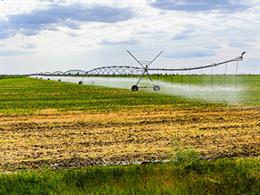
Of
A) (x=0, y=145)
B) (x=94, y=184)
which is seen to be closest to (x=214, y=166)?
(x=94, y=184)

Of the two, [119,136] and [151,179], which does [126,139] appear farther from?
[151,179]

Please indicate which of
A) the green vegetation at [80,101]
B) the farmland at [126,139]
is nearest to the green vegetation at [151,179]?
the farmland at [126,139]

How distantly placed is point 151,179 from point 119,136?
8.07 metres

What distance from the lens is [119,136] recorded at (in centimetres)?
1986

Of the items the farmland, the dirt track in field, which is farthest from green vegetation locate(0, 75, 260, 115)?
the dirt track in field

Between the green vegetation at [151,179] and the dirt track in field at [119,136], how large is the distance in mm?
2102

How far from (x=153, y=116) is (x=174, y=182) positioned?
51.3 ft

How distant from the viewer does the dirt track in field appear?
15695 millimetres

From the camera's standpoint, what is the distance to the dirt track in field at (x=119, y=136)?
1570cm

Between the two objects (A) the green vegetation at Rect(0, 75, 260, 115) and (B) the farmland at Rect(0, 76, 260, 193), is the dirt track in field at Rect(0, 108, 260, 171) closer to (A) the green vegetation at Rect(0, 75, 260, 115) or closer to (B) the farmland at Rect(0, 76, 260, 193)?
(B) the farmland at Rect(0, 76, 260, 193)

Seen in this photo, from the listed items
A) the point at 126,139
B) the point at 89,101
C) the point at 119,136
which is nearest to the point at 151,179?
the point at 126,139

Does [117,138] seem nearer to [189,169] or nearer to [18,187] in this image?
[189,169]

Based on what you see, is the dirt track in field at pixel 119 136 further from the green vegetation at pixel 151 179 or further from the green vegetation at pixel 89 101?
the green vegetation at pixel 89 101

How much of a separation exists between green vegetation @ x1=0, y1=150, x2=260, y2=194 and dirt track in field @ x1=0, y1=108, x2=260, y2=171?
210 centimetres
